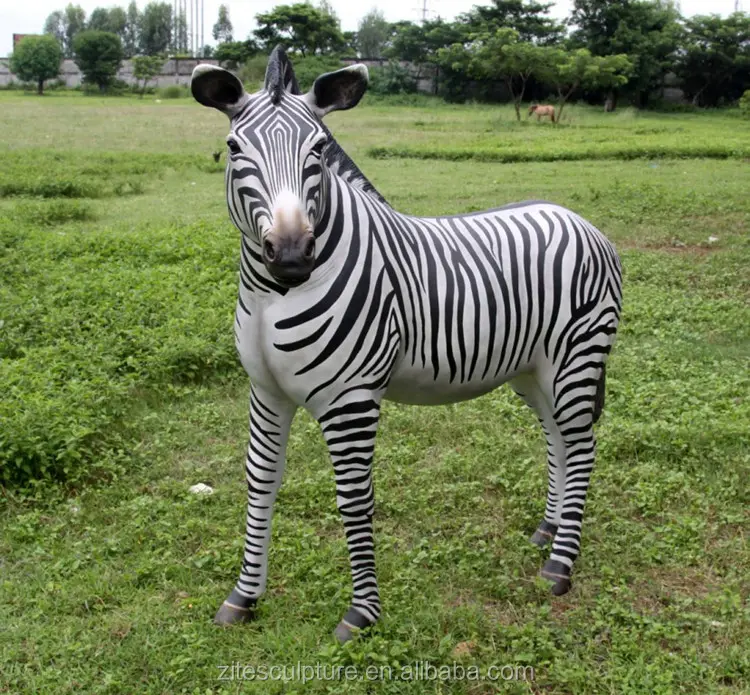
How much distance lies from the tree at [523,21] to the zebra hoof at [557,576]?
41.1 meters

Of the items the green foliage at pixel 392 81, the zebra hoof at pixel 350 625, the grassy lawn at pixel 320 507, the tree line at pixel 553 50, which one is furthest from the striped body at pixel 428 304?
the green foliage at pixel 392 81

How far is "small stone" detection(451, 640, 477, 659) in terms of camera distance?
319cm

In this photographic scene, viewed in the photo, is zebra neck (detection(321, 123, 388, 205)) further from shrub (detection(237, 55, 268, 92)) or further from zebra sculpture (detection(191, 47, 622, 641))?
shrub (detection(237, 55, 268, 92))

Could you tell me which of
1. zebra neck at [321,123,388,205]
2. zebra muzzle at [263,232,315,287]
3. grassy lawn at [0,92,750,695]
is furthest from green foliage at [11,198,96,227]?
zebra muzzle at [263,232,315,287]

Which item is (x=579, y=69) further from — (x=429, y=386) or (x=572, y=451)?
(x=429, y=386)

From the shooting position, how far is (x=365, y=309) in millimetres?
2918

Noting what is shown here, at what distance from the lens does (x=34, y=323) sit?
6133 millimetres

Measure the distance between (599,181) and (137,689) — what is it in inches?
479

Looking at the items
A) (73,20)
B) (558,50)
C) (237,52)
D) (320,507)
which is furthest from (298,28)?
(73,20)

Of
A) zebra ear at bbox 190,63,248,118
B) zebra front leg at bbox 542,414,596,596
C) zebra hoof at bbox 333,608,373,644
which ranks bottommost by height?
zebra hoof at bbox 333,608,373,644

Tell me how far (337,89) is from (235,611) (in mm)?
2087

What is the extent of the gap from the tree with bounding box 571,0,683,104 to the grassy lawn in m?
30.6

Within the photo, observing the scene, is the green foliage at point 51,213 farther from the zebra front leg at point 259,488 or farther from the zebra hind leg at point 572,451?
the zebra hind leg at point 572,451

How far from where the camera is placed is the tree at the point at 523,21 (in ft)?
136
